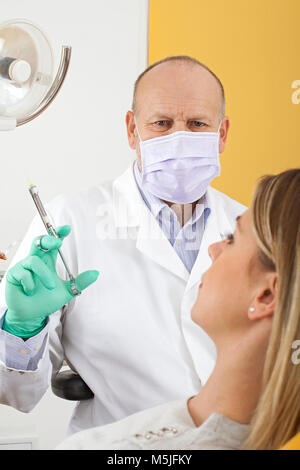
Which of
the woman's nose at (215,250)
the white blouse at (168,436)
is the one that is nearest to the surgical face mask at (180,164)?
the woman's nose at (215,250)

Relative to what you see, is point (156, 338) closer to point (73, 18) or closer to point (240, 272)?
point (240, 272)

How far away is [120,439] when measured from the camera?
1.07 meters

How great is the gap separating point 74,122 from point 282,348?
0.66m

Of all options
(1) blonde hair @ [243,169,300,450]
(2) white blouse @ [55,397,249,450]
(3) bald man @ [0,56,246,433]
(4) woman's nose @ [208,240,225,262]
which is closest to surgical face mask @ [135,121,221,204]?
(3) bald man @ [0,56,246,433]

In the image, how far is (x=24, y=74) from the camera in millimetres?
1217

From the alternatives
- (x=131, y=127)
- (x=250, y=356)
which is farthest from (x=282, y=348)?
(x=131, y=127)

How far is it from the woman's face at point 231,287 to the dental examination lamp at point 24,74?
503mm

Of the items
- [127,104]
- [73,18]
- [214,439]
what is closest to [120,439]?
[214,439]

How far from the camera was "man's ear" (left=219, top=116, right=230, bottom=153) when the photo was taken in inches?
54.0

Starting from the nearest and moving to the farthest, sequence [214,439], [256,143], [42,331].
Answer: [214,439], [42,331], [256,143]

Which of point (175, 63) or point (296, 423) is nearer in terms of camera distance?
point (296, 423)

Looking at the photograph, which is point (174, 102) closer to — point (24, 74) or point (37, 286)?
point (24, 74)

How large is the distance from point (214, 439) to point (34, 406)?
45 cm

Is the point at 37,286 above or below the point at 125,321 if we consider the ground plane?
above
